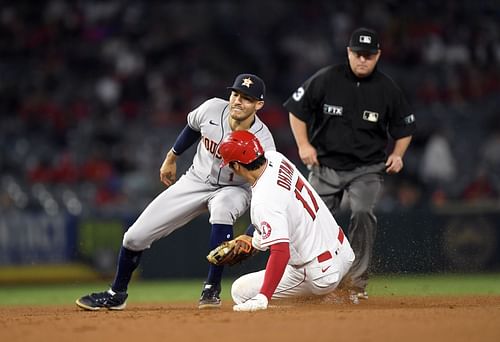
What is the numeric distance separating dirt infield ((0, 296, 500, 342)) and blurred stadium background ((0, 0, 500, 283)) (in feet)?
16.7

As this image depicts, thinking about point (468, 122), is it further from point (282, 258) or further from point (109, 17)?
point (282, 258)

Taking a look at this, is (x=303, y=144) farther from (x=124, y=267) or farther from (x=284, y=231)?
(x=284, y=231)

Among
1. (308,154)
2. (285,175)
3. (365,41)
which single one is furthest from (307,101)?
(285,175)

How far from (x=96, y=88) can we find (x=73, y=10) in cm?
220

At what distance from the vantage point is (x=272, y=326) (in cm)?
573

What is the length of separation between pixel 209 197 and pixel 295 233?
3.59 ft

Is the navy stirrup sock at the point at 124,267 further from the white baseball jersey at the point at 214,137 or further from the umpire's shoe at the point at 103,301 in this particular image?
the white baseball jersey at the point at 214,137

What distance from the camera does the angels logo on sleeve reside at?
6391 mm

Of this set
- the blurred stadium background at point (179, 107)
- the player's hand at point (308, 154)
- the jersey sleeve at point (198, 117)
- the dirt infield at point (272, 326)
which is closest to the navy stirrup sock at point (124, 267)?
the dirt infield at point (272, 326)

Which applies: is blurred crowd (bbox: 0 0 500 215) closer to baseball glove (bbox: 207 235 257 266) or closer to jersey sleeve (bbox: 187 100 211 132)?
jersey sleeve (bbox: 187 100 211 132)

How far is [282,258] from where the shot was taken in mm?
6316

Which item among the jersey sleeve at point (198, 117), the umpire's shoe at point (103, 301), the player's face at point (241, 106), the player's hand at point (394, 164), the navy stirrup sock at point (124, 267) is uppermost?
the player's face at point (241, 106)

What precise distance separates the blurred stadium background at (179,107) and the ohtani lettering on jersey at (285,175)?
4.79 meters

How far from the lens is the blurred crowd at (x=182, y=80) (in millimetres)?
15133
